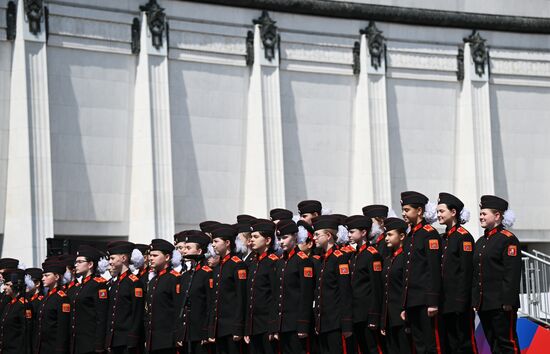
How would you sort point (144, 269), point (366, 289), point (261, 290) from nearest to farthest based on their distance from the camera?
1. point (366, 289)
2. point (261, 290)
3. point (144, 269)

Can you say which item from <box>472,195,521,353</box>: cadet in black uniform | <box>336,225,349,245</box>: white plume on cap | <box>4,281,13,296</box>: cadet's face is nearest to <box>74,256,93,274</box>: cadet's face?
<box>4,281,13,296</box>: cadet's face

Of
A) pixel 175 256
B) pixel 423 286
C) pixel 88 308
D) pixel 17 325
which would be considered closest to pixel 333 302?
pixel 423 286

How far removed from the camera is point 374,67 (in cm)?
3625

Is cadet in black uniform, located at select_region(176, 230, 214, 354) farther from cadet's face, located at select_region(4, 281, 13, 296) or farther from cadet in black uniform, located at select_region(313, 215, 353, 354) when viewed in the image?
cadet's face, located at select_region(4, 281, 13, 296)

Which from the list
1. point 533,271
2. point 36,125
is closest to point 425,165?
point 36,125

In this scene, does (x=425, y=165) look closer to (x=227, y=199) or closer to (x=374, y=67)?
(x=374, y=67)

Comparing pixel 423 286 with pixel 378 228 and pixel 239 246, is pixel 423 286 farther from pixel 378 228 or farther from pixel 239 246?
pixel 239 246

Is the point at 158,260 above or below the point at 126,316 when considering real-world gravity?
above

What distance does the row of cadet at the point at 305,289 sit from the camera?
1547 cm

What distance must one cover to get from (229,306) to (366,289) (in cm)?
215

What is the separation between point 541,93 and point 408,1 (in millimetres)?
5730

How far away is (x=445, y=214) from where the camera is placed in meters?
15.7

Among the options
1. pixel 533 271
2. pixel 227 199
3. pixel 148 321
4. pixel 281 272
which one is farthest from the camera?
pixel 227 199

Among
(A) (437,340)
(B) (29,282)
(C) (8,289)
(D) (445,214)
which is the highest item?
(D) (445,214)
